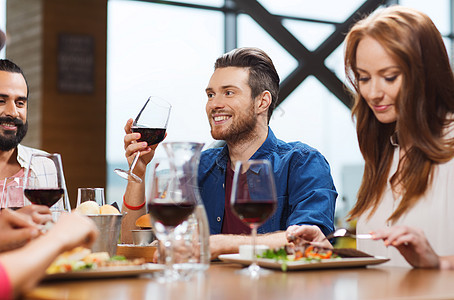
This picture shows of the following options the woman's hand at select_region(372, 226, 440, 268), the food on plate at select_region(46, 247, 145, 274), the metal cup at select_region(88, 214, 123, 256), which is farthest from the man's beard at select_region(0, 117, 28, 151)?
the woman's hand at select_region(372, 226, 440, 268)

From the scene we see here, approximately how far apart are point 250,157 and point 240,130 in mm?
134

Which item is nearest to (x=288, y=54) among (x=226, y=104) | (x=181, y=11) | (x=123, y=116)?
(x=181, y=11)

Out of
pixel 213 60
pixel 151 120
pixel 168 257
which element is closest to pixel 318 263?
pixel 168 257

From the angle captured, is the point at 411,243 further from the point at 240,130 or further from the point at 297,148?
the point at 240,130

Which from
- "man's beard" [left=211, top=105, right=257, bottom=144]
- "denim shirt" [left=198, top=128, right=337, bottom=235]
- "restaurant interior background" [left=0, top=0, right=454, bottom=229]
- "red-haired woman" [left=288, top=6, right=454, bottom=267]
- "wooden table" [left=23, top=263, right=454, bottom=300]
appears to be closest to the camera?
"wooden table" [left=23, top=263, right=454, bottom=300]

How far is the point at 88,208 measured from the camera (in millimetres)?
1891

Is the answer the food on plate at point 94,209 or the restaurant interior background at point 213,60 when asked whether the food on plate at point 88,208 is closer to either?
the food on plate at point 94,209

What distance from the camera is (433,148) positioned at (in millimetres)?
1951

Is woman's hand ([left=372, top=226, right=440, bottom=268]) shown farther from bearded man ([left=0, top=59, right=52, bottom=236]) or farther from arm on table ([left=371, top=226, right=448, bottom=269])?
bearded man ([left=0, top=59, right=52, bottom=236])

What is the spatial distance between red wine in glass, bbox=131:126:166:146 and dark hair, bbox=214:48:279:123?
0.72 m

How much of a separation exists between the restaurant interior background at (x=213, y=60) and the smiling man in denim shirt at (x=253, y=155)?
88.3 inches

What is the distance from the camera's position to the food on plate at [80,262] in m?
1.40

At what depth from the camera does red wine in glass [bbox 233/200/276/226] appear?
1438 mm

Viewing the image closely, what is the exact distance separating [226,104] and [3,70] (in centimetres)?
130
